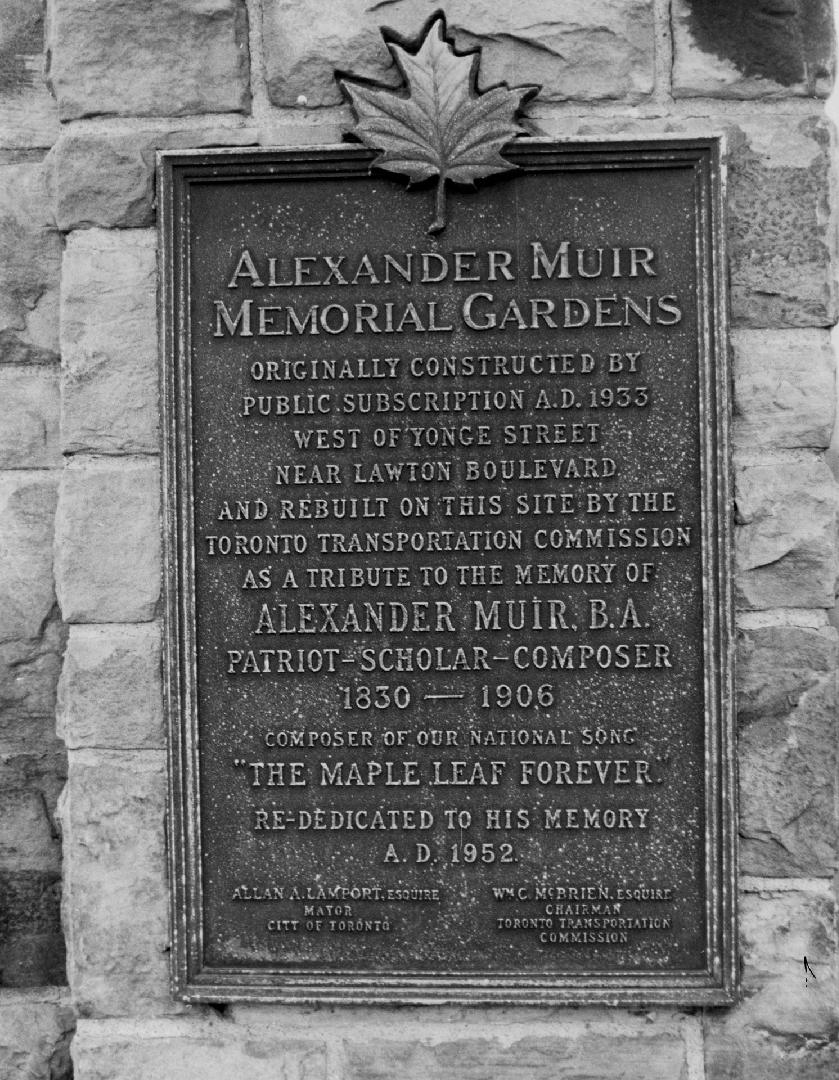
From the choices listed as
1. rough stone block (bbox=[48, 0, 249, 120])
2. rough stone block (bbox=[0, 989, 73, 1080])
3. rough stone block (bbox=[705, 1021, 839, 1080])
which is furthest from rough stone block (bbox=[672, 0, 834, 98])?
rough stone block (bbox=[0, 989, 73, 1080])

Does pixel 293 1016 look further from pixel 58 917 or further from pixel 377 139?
pixel 377 139

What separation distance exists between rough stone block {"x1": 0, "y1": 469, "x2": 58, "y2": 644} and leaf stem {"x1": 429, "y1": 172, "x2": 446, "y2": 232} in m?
1.21

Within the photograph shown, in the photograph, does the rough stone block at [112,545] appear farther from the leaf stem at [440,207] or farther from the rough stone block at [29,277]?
the leaf stem at [440,207]

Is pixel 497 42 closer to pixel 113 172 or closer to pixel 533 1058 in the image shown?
pixel 113 172

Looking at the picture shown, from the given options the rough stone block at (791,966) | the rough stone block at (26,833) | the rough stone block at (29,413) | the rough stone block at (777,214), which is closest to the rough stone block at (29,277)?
the rough stone block at (29,413)

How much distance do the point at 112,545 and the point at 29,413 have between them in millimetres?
511

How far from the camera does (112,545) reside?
9.33 ft

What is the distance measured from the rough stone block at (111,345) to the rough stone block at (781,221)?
4.68 ft

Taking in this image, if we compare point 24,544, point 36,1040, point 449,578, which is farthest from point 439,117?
point 36,1040

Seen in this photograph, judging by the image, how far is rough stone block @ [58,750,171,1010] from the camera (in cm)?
284

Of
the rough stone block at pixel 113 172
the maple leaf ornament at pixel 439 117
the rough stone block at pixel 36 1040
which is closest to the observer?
the maple leaf ornament at pixel 439 117

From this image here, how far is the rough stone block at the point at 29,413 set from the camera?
10.1 feet

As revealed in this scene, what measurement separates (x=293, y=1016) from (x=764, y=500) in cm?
169

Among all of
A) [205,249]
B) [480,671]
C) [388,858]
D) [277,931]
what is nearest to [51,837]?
[277,931]
